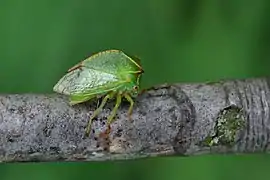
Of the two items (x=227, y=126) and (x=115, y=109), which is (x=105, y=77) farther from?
(x=227, y=126)

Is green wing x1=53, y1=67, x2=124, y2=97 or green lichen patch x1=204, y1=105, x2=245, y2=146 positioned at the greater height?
green wing x1=53, y1=67, x2=124, y2=97

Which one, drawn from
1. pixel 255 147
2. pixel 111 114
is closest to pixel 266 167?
pixel 255 147

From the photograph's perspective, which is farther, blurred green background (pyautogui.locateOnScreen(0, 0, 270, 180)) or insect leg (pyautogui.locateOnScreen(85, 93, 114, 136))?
blurred green background (pyautogui.locateOnScreen(0, 0, 270, 180))

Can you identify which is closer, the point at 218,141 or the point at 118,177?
the point at 218,141

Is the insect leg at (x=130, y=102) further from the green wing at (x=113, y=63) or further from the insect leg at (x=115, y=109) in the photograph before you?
the green wing at (x=113, y=63)

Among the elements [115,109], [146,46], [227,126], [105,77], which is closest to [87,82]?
[105,77]

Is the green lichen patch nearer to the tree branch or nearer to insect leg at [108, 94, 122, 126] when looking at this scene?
the tree branch

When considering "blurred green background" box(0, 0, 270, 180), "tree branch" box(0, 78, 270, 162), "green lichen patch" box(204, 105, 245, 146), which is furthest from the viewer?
"blurred green background" box(0, 0, 270, 180)

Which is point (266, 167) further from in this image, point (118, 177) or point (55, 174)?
point (55, 174)

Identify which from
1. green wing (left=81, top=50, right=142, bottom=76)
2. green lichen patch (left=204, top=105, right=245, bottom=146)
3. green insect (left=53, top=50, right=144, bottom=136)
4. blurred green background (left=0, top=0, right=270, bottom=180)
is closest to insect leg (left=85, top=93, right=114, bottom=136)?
green insect (left=53, top=50, right=144, bottom=136)
